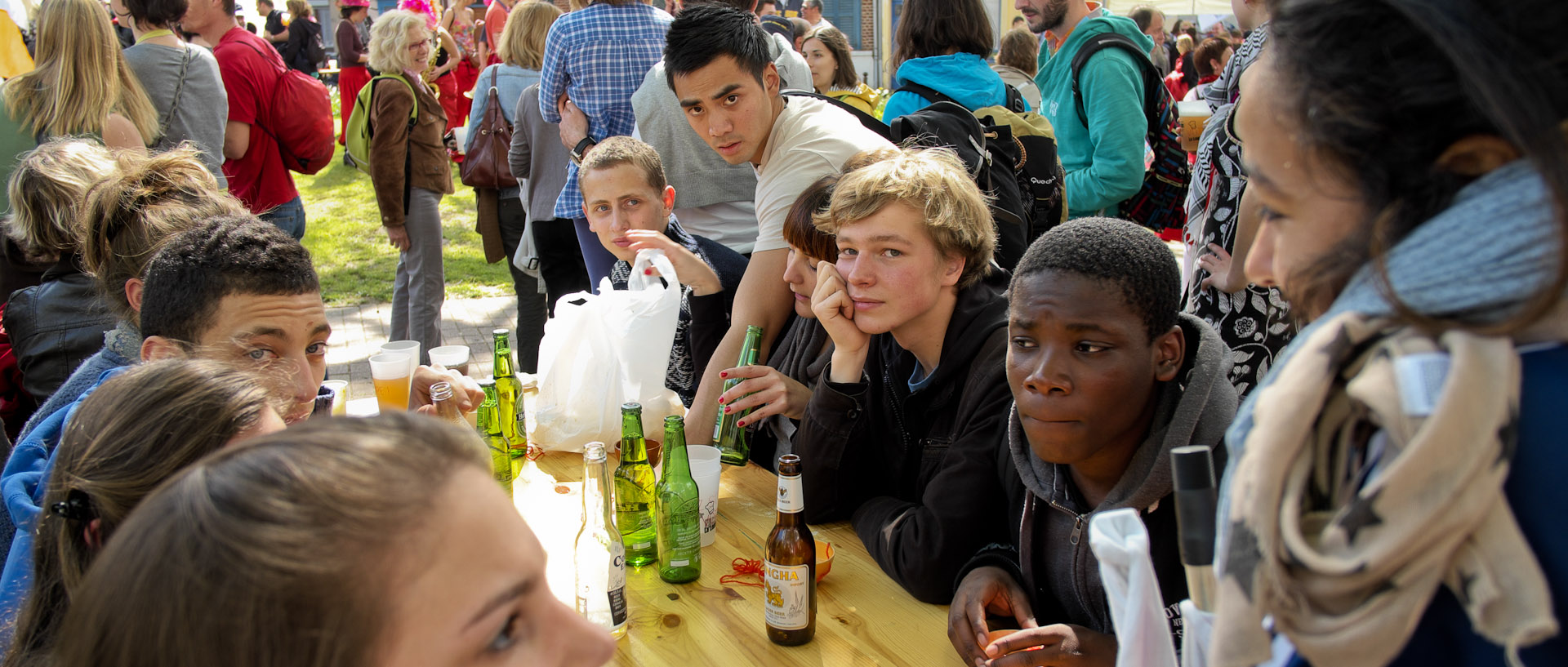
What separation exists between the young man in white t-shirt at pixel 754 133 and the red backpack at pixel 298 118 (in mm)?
2363

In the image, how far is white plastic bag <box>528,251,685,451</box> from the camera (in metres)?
2.74

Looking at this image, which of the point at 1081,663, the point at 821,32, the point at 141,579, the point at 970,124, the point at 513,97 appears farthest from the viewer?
the point at 821,32

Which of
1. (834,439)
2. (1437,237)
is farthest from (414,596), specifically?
(834,439)

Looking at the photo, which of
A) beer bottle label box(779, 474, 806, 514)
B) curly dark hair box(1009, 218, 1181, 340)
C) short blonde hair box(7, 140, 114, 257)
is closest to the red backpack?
short blonde hair box(7, 140, 114, 257)

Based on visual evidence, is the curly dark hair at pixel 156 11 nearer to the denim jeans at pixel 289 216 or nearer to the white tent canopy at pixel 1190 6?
the denim jeans at pixel 289 216

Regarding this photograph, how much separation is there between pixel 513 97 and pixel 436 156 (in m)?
0.60

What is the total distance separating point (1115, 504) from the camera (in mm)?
1665

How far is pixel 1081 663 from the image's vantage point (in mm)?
1599

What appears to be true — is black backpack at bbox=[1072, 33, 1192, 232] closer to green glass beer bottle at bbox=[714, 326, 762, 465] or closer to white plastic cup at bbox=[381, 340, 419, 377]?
green glass beer bottle at bbox=[714, 326, 762, 465]

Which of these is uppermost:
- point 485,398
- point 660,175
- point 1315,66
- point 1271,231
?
point 1315,66

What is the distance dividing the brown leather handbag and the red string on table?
4070 millimetres

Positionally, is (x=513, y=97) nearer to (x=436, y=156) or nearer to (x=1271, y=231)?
(x=436, y=156)

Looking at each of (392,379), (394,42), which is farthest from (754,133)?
(394,42)

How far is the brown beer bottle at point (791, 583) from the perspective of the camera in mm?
1705
